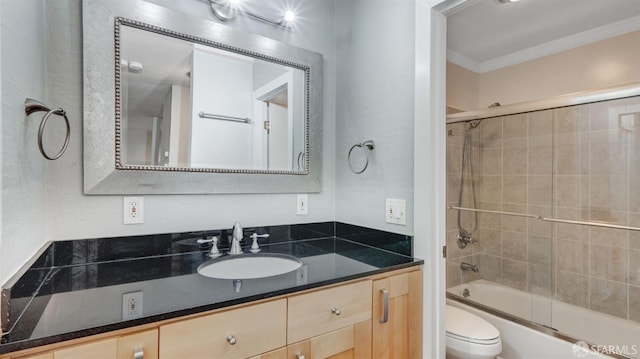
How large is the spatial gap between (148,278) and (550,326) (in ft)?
8.74

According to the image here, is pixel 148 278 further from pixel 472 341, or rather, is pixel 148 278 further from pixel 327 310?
pixel 472 341

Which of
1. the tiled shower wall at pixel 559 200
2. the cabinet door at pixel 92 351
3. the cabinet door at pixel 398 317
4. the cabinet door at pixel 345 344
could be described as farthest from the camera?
the tiled shower wall at pixel 559 200

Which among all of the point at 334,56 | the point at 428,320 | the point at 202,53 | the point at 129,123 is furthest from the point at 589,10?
the point at 129,123

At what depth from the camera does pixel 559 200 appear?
2.39 meters

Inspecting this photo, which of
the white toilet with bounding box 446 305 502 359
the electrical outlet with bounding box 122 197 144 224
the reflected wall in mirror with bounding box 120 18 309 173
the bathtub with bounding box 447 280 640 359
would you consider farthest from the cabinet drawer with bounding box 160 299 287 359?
the bathtub with bounding box 447 280 640 359

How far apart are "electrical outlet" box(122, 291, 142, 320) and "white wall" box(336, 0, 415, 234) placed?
3.50ft

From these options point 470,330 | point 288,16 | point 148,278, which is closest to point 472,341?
point 470,330

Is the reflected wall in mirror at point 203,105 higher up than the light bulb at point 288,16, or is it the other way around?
the light bulb at point 288,16

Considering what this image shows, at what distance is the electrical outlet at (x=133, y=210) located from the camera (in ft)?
3.98

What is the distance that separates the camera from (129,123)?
122 cm

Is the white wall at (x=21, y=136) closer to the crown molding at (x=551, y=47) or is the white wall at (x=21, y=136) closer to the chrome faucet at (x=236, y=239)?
the chrome faucet at (x=236, y=239)

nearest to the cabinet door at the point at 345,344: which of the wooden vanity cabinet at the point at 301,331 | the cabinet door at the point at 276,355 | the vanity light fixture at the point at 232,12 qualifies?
the wooden vanity cabinet at the point at 301,331

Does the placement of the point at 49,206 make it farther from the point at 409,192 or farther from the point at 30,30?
the point at 409,192

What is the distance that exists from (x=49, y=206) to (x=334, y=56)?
1.58m
